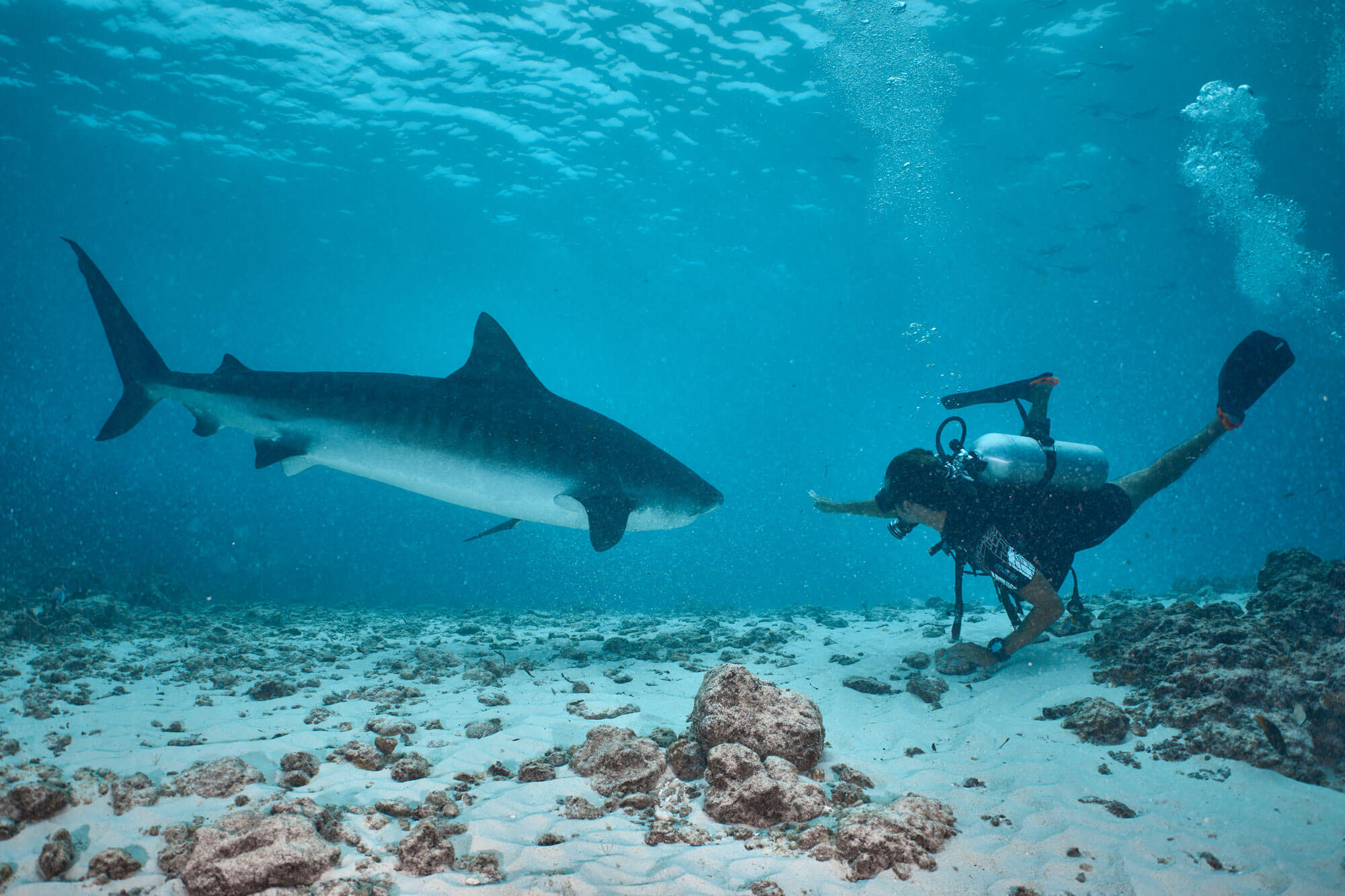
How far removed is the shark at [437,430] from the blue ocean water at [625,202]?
12.5 meters

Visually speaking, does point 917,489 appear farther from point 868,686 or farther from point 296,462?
point 296,462

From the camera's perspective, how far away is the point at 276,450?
5809 millimetres

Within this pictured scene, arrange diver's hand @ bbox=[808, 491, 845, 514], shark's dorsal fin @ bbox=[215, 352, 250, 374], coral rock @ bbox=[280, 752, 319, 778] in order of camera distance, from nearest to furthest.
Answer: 1. coral rock @ bbox=[280, 752, 319, 778]
2. shark's dorsal fin @ bbox=[215, 352, 250, 374]
3. diver's hand @ bbox=[808, 491, 845, 514]

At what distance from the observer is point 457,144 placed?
24.3m

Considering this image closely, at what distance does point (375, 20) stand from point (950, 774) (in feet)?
75.0

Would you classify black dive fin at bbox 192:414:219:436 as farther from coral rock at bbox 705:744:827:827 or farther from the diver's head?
the diver's head

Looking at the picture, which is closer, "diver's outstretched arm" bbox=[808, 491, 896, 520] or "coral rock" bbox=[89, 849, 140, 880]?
"coral rock" bbox=[89, 849, 140, 880]

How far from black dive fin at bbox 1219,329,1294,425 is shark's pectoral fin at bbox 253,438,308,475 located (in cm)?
848

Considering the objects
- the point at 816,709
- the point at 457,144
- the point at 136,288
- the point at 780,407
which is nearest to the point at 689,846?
the point at 816,709

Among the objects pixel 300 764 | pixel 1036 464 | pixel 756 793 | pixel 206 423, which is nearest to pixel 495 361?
pixel 206 423

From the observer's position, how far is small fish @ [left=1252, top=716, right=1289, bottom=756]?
10.0ft

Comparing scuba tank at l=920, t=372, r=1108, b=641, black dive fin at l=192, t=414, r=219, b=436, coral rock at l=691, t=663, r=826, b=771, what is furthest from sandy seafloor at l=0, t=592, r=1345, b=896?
black dive fin at l=192, t=414, r=219, b=436

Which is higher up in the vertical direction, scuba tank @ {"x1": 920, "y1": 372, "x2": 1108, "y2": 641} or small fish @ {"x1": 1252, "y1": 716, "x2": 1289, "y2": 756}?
scuba tank @ {"x1": 920, "y1": 372, "x2": 1108, "y2": 641}

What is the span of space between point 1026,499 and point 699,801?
3.92m
